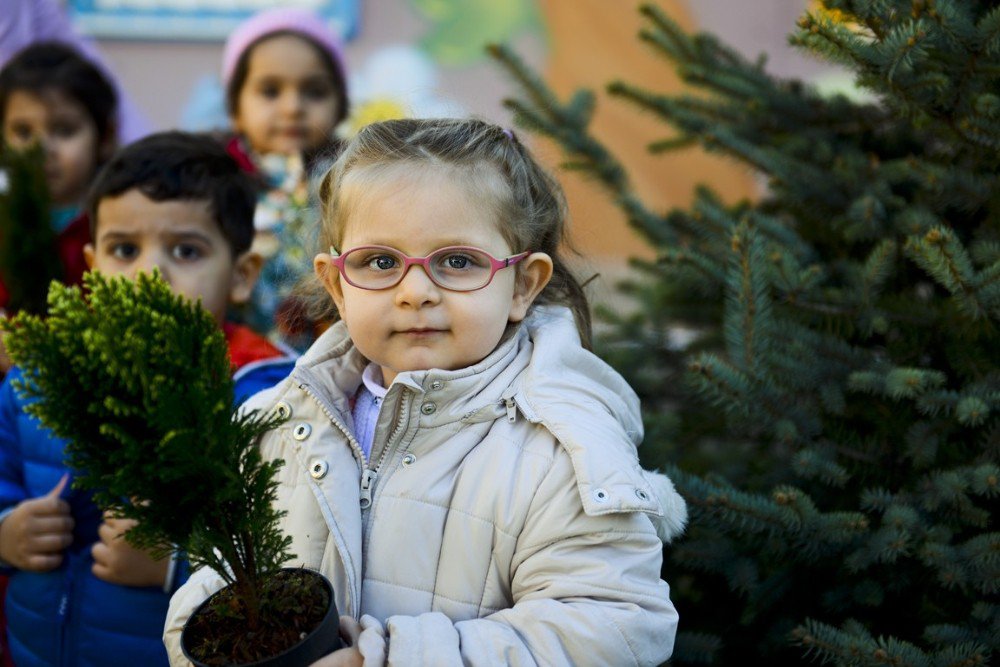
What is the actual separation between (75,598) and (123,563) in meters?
0.18

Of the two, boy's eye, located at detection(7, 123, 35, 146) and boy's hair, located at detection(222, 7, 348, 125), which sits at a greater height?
boy's hair, located at detection(222, 7, 348, 125)

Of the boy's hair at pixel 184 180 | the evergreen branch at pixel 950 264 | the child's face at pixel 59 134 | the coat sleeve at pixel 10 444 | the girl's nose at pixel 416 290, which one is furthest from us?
the child's face at pixel 59 134

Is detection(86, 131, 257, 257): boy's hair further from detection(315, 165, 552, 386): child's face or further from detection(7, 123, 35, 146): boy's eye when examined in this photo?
detection(7, 123, 35, 146): boy's eye

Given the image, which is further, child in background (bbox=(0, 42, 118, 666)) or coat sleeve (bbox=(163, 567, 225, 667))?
child in background (bbox=(0, 42, 118, 666))

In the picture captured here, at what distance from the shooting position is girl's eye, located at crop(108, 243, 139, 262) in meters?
2.23

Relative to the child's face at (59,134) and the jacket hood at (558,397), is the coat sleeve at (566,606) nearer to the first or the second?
the jacket hood at (558,397)

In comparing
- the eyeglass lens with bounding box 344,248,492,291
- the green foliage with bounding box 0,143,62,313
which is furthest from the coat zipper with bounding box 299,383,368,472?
the green foliage with bounding box 0,143,62,313

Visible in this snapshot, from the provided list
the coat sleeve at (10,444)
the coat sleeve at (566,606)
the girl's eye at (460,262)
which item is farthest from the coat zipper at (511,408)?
the coat sleeve at (10,444)

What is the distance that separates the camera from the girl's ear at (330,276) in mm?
1607

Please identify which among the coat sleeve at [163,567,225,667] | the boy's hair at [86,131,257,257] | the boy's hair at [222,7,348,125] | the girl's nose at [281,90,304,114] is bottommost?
the coat sleeve at [163,567,225,667]

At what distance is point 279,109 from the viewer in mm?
3328

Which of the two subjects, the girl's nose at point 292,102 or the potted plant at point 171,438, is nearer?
the potted plant at point 171,438

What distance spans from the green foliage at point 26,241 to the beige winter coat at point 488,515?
4.55ft

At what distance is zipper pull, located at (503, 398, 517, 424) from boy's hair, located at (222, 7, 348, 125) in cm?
216
